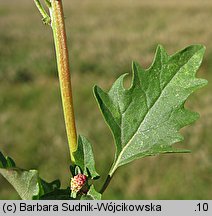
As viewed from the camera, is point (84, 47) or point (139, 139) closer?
point (139, 139)

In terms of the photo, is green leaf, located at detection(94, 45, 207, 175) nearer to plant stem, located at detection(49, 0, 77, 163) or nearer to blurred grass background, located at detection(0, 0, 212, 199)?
plant stem, located at detection(49, 0, 77, 163)

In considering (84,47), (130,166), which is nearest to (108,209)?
(130,166)

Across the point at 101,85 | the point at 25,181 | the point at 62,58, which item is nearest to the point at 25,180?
the point at 25,181

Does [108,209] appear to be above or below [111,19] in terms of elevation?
below

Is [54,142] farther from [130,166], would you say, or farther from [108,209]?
[108,209]

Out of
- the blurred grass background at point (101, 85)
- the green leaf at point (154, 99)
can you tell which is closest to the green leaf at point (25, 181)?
the green leaf at point (154, 99)

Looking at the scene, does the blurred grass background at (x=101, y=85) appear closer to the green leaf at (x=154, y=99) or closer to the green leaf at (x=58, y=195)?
the green leaf at (x=154, y=99)

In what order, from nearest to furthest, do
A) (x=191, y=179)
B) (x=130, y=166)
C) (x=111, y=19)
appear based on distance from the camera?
1. (x=191, y=179)
2. (x=130, y=166)
3. (x=111, y=19)

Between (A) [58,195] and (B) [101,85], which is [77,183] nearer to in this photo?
(A) [58,195]
